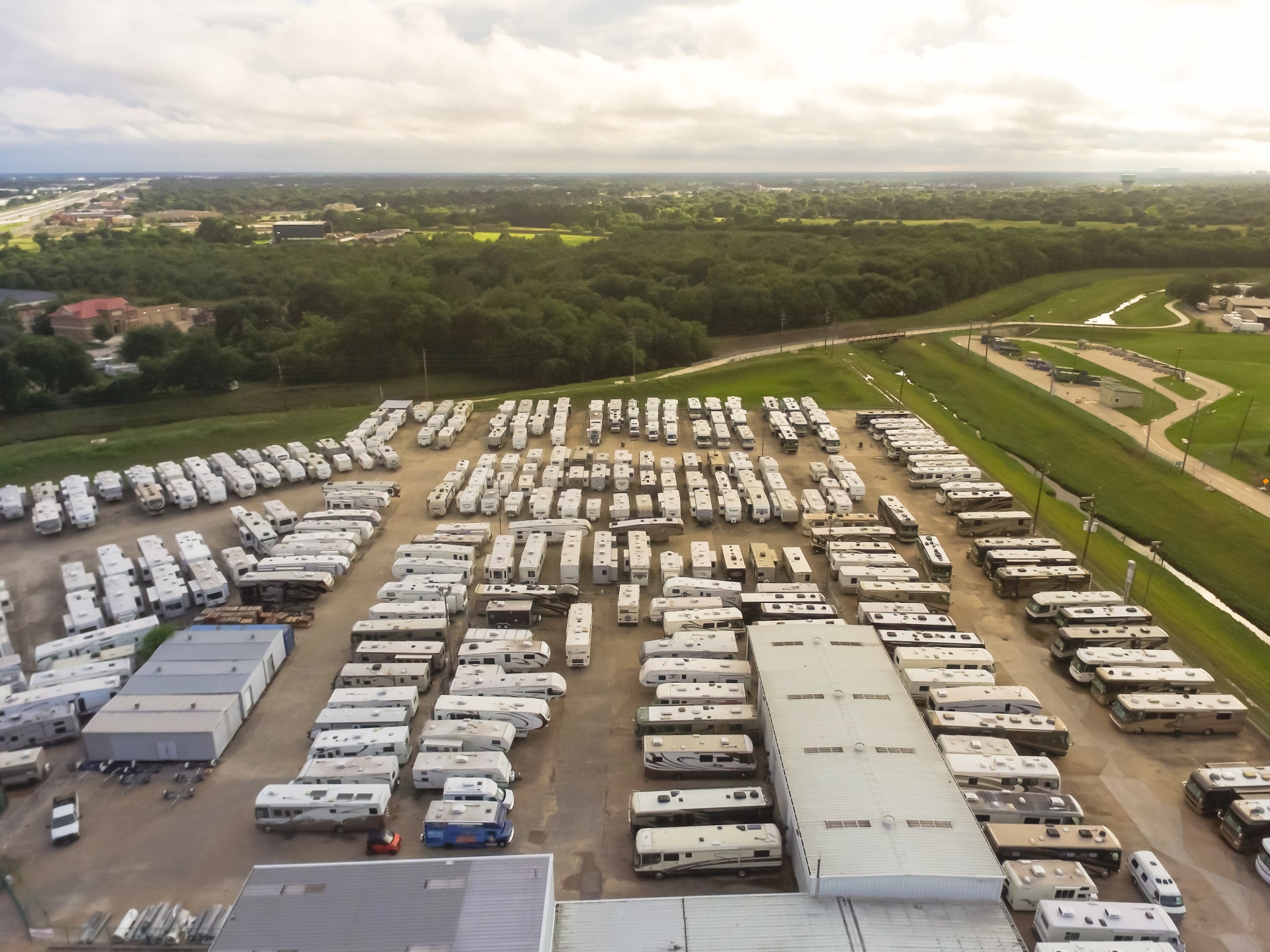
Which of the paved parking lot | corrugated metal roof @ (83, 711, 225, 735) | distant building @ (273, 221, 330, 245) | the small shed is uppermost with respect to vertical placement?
distant building @ (273, 221, 330, 245)

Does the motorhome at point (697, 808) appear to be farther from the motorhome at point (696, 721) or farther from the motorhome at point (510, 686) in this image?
the motorhome at point (510, 686)

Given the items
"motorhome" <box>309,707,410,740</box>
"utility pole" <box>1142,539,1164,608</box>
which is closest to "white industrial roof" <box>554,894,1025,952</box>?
"motorhome" <box>309,707,410,740</box>

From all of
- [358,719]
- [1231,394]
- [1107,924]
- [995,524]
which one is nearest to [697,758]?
[1107,924]

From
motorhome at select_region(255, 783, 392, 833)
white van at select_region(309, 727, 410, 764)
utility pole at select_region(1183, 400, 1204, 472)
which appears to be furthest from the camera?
utility pole at select_region(1183, 400, 1204, 472)

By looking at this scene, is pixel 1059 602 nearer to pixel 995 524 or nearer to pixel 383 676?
pixel 995 524

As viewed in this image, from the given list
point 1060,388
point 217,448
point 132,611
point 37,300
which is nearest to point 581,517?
point 132,611

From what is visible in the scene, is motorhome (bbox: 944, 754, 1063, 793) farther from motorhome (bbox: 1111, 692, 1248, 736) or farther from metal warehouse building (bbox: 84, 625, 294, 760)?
metal warehouse building (bbox: 84, 625, 294, 760)
